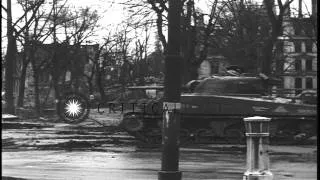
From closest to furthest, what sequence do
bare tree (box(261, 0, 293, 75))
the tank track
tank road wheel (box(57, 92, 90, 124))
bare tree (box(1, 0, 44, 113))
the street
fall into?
Answer: the street
the tank track
tank road wheel (box(57, 92, 90, 124))
bare tree (box(261, 0, 293, 75))
bare tree (box(1, 0, 44, 113))

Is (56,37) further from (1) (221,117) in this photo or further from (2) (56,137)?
(1) (221,117)

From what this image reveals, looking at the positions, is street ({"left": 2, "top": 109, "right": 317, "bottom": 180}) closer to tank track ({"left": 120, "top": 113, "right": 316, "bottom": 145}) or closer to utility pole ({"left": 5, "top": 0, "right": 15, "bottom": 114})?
tank track ({"left": 120, "top": 113, "right": 316, "bottom": 145})

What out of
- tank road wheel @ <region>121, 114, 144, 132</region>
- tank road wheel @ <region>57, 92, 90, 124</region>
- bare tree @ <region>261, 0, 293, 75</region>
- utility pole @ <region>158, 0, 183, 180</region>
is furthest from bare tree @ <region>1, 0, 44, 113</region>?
utility pole @ <region>158, 0, 183, 180</region>

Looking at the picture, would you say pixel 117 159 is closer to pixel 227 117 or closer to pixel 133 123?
pixel 133 123

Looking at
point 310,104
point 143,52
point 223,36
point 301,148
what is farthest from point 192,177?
point 143,52

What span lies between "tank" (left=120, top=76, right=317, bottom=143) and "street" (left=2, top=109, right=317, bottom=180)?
71 cm

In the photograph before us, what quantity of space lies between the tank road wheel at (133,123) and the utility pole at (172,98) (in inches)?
506

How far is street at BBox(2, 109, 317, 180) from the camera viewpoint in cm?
1321

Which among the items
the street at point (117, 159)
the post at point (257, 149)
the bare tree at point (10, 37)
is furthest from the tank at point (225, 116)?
the bare tree at point (10, 37)

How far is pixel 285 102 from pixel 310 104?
2.98 ft

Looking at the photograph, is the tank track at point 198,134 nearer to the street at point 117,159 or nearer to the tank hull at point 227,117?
the tank hull at point 227,117

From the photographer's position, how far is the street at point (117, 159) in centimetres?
1321

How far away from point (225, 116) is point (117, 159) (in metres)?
6.55

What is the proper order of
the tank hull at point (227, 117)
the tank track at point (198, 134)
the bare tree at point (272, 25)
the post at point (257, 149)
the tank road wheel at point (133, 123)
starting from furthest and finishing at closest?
1. the bare tree at point (272, 25)
2. the tank road wheel at point (133, 123)
3. the tank track at point (198, 134)
4. the tank hull at point (227, 117)
5. the post at point (257, 149)
